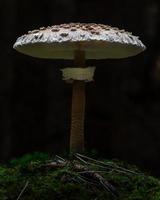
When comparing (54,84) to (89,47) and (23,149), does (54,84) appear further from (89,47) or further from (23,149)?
(89,47)

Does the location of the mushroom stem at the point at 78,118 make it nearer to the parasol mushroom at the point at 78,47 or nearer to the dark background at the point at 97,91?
the parasol mushroom at the point at 78,47

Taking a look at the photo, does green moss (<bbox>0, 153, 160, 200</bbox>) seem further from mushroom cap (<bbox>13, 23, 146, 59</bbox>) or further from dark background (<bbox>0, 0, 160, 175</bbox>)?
dark background (<bbox>0, 0, 160, 175</bbox>)

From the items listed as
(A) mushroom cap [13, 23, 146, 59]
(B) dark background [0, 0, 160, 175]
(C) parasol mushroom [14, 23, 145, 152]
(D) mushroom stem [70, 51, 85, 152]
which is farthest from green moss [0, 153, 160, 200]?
(B) dark background [0, 0, 160, 175]

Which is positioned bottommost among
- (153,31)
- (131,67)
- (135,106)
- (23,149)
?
(23,149)

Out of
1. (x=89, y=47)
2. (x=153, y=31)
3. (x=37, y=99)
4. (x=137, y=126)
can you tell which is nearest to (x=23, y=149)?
(x=37, y=99)

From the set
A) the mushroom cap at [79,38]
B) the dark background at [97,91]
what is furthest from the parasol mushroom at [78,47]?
the dark background at [97,91]

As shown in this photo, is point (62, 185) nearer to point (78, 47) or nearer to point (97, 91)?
point (78, 47)
